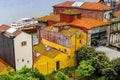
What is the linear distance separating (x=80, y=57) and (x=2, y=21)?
29.7 meters

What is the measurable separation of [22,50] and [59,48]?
15.6 feet

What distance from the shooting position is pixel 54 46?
980 inches

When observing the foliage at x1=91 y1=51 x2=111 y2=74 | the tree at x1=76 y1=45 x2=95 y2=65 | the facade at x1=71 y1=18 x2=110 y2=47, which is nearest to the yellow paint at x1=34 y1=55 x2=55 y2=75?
the tree at x1=76 y1=45 x2=95 y2=65

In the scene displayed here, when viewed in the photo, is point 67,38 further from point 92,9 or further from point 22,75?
point 22,75

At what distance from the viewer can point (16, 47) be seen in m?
20.3

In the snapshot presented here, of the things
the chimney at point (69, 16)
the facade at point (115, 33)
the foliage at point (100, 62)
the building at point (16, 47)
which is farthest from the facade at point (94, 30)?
the building at point (16, 47)

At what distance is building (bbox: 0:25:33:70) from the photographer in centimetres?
2030

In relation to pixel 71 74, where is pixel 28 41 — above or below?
above

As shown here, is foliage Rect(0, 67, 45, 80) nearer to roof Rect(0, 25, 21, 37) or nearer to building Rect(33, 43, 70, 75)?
building Rect(33, 43, 70, 75)

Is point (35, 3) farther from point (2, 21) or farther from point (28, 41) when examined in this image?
point (28, 41)

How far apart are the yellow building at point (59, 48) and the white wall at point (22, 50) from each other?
89cm

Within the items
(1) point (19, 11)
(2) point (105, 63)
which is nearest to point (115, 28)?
(2) point (105, 63)

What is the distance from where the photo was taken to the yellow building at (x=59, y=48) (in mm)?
21797

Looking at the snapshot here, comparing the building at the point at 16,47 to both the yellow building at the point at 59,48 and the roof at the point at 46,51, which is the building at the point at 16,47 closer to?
the yellow building at the point at 59,48
